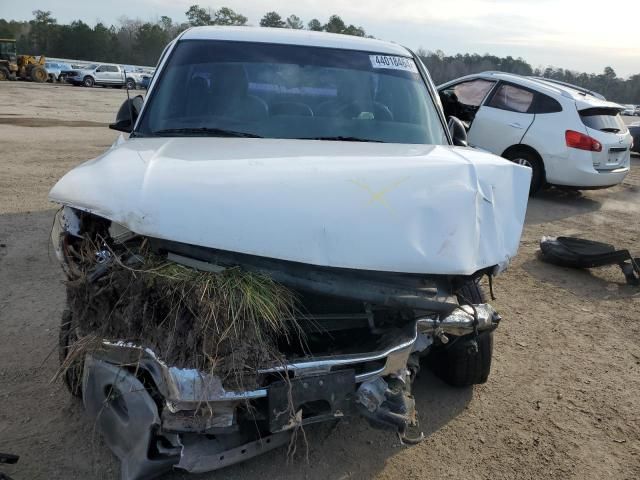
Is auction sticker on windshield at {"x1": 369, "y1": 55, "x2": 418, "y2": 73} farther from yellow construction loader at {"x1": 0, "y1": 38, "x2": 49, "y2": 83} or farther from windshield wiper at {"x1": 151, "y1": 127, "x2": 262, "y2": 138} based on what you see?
yellow construction loader at {"x1": 0, "y1": 38, "x2": 49, "y2": 83}

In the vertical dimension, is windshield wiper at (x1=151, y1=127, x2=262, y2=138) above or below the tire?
above

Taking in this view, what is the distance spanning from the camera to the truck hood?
207 centimetres

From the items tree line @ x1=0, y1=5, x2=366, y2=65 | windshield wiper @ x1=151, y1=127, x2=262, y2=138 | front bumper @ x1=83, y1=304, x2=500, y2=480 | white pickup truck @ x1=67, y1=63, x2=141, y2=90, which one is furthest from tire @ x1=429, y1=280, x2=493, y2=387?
tree line @ x1=0, y1=5, x2=366, y2=65

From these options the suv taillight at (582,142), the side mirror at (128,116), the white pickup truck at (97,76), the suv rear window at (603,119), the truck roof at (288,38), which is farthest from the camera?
the white pickup truck at (97,76)

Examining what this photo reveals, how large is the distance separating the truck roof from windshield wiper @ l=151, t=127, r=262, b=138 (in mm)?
877

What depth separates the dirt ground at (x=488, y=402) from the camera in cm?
264

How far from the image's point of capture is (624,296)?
16.7 feet

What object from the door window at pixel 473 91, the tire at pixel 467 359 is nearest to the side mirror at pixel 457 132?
the tire at pixel 467 359

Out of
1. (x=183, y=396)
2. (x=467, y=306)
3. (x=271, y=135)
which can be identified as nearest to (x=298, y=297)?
(x=183, y=396)

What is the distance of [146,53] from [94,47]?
6.67 m

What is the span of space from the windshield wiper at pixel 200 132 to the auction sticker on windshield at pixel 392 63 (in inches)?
45.5

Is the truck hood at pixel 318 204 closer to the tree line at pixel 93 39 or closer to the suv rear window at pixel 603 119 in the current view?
the suv rear window at pixel 603 119

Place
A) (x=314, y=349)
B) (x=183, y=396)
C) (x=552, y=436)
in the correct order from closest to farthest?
(x=183, y=396)
(x=314, y=349)
(x=552, y=436)

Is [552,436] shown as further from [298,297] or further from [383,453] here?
[298,297]
